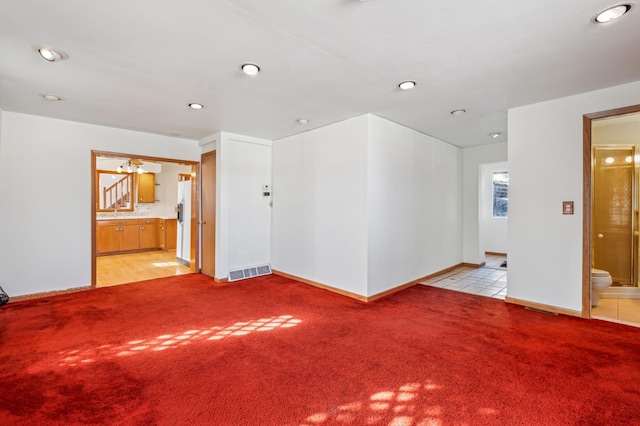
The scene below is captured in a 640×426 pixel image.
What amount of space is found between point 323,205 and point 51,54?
3176 mm

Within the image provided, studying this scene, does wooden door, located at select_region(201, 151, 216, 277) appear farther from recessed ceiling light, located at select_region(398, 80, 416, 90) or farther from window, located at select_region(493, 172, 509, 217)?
window, located at select_region(493, 172, 509, 217)

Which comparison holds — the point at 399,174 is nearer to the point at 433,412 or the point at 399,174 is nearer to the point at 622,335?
the point at 622,335

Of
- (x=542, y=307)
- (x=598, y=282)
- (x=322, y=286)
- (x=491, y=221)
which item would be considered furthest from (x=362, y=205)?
(x=491, y=221)

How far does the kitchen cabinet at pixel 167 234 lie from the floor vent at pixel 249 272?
380cm

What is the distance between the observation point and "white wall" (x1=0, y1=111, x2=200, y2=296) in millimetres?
3789

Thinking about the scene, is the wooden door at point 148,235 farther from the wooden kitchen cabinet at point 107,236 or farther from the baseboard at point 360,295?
the baseboard at point 360,295

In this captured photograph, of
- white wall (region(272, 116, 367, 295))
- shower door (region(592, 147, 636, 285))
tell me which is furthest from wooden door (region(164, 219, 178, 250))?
shower door (region(592, 147, 636, 285))

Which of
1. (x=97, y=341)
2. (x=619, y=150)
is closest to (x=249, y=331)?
(x=97, y=341)

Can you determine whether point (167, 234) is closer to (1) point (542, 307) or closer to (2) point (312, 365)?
(2) point (312, 365)

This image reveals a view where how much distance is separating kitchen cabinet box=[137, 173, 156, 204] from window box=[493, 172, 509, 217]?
29.5 ft

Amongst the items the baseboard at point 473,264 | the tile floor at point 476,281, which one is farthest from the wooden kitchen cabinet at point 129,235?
the baseboard at point 473,264

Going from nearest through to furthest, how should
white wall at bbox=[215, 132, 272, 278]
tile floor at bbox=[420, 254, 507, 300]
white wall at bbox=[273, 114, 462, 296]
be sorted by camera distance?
1. white wall at bbox=[273, 114, 462, 296]
2. tile floor at bbox=[420, 254, 507, 300]
3. white wall at bbox=[215, 132, 272, 278]

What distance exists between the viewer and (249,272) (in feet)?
16.6

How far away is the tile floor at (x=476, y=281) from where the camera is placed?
4.24 metres
